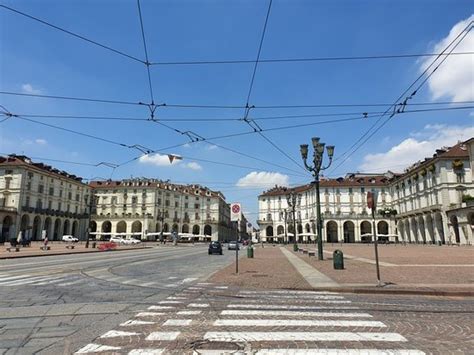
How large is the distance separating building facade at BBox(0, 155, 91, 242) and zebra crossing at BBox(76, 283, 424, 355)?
5929 centimetres

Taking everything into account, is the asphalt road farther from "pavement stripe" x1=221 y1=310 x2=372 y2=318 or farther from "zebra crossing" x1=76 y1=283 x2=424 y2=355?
"pavement stripe" x1=221 y1=310 x2=372 y2=318

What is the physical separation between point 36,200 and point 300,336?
80.3 metres

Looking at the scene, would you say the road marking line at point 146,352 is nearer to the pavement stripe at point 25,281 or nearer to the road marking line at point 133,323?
the road marking line at point 133,323

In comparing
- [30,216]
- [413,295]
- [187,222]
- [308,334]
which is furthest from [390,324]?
[187,222]

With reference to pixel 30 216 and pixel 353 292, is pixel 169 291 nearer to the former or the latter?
pixel 353 292

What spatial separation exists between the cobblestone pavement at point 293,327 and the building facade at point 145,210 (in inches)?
3429

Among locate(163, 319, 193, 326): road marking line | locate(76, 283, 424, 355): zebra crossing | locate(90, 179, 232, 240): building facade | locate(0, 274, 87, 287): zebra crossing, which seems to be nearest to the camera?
locate(76, 283, 424, 355): zebra crossing

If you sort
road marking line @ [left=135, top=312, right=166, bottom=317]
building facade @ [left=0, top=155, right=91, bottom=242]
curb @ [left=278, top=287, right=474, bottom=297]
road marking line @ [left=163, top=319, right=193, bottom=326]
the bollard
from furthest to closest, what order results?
building facade @ [left=0, top=155, right=91, bottom=242]
the bollard
curb @ [left=278, top=287, right=474, bottom=297]
road marking line @ [left=135, top=312, right=166, bottom=317]
road marking line @ [left=163, top=319, right=193, bottom=326]

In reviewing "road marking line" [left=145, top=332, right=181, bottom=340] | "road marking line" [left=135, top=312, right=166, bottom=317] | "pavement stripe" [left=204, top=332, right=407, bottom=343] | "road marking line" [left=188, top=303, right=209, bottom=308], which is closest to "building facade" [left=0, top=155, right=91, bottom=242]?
"road marking line" [left=188, top=303, right=209, bottom=308]

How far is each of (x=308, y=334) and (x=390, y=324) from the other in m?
1.78

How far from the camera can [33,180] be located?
74562 millimetres

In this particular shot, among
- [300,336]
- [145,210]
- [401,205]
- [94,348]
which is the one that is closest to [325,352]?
[300,336]

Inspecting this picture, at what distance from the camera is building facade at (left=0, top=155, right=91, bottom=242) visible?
68.9m

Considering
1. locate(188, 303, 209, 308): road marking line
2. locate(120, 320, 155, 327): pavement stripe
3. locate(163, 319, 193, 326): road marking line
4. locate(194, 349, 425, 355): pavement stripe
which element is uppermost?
locate(188, 303, 209, 308): road marking line
